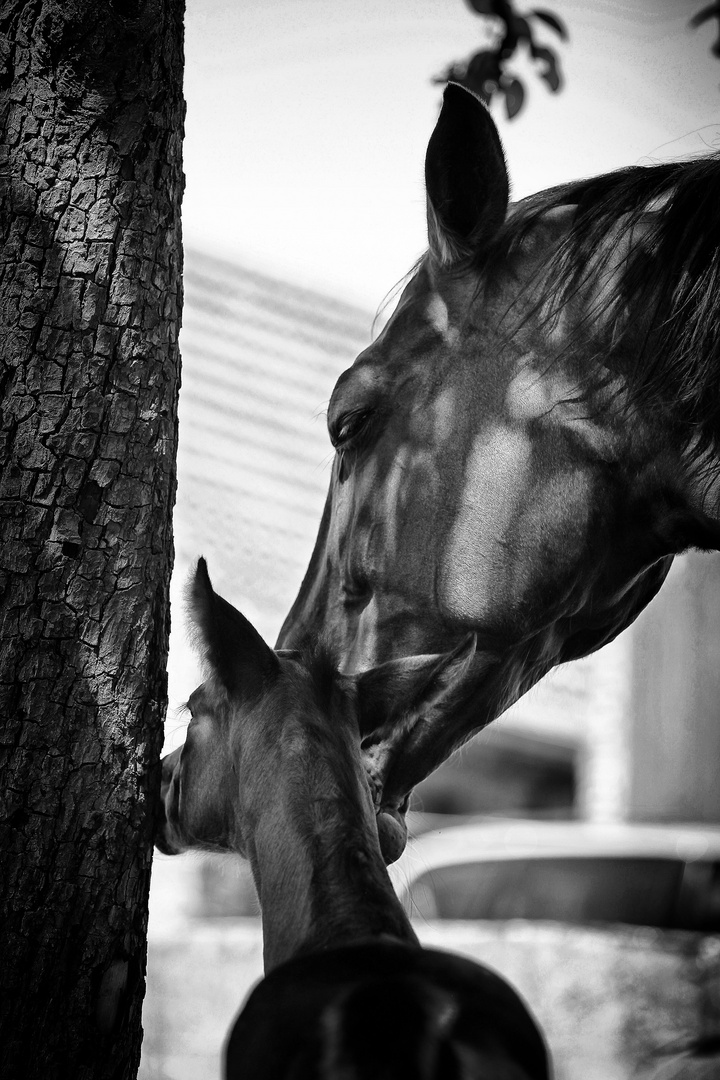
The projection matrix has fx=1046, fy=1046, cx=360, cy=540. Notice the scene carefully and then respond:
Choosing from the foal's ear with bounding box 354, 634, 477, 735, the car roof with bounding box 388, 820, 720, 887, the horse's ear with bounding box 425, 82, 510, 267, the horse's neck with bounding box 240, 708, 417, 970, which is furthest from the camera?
the car roof with bounding box 388, 820, 720, 887

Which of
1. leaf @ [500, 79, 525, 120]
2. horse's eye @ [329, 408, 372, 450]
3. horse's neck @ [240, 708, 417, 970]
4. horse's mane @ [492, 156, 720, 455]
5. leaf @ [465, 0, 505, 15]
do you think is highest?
leaf @ [465, 0, 505, 15]

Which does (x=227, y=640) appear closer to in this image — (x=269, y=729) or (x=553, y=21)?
(x=269, y=729)

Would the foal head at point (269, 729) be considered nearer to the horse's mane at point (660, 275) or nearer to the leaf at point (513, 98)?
the horse's mane at point (660, 275)

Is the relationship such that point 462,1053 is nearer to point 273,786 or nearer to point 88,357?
point 273,786

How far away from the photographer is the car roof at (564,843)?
805 centimetres

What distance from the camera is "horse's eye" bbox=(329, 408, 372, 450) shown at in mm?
2674

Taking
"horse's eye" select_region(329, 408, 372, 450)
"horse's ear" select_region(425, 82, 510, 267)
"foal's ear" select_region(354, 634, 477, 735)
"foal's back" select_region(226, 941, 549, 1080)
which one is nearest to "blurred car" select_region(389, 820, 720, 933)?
"horse's eye" select_region(329, 408, 372, 450)

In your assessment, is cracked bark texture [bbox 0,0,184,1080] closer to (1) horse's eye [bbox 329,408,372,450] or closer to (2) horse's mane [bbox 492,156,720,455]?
(1) horse's eye [bbox 329,408,372,450]

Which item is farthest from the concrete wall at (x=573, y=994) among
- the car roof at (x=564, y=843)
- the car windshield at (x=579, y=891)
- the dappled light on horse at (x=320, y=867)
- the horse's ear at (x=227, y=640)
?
the horse's ear at (x=227, y=640)

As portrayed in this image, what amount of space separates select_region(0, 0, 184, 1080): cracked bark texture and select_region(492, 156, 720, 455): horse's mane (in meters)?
0.92

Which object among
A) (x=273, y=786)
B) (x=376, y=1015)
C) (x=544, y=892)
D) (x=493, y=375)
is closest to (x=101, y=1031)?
(x=273, y=786)

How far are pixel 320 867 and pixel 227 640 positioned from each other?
0.50 meters

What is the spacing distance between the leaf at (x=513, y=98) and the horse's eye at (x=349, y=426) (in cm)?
176

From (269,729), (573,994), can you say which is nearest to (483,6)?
(269,729)
